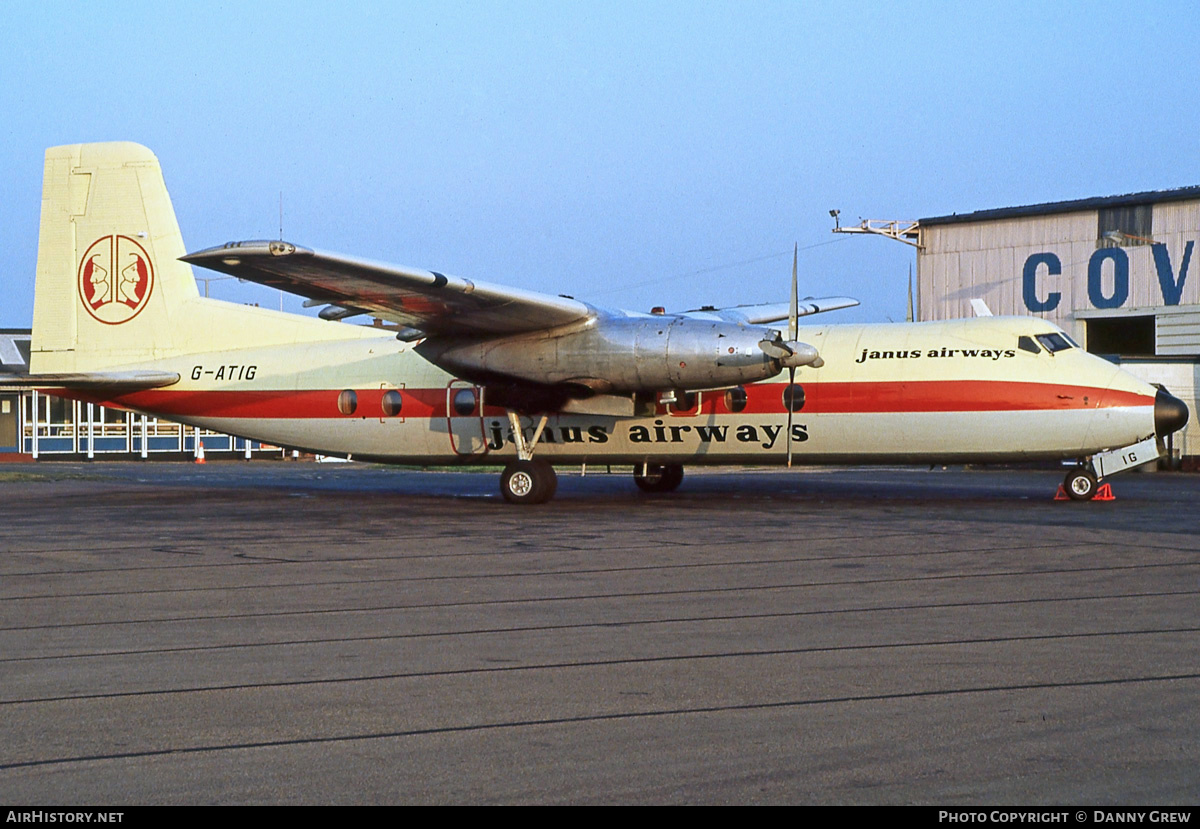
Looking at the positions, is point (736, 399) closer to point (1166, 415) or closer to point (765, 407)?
point (765, 407)

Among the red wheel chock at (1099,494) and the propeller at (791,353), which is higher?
the propeller at (791,353)

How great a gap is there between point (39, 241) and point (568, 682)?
1982 centimetres

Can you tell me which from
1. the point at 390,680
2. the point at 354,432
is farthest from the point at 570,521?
the point at 390,680

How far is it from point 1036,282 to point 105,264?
2996 cm

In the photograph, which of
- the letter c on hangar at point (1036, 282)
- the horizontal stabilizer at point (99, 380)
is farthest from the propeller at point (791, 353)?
the letter c on hangar at point (1036, 282)

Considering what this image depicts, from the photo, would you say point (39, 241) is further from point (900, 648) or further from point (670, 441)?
point (900, 648)

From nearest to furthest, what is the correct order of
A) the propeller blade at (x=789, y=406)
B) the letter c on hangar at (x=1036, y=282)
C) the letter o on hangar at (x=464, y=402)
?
the propeller blade at (x=789, y=406), the letter o on hangar at (x=464, y=402), the letter c on hangar at (x=1036, y=282)

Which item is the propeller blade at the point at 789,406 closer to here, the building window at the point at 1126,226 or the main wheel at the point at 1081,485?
the main wheel at the point at 1081,485

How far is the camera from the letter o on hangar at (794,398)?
64.4 feet

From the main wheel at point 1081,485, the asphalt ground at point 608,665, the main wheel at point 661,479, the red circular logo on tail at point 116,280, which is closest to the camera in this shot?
the asphalt ground at point 608,665

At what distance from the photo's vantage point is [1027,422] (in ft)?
61.7

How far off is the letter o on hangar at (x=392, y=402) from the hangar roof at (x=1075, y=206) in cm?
2673

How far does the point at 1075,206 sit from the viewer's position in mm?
39750

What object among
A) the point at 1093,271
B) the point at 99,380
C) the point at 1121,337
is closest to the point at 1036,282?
the point at 1093,271
